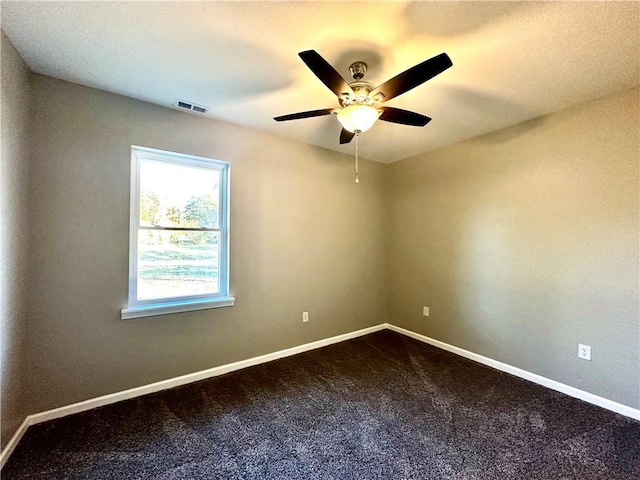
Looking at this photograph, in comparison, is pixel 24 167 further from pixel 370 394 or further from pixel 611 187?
pixel 611 187

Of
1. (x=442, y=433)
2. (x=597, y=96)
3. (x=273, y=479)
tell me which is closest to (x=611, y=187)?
(x=597, y=96)

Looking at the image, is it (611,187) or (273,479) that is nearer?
(273,479)

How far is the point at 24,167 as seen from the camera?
193 centimetres

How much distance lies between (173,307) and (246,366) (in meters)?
0.99

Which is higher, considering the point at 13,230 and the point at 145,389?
the point at 13,230

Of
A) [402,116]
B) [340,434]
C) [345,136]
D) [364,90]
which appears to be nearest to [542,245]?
[402,116]

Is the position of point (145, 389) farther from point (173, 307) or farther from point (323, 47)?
point (323, 47)

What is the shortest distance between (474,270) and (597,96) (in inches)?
72.3

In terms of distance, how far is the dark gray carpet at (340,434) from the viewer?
1.65 meters

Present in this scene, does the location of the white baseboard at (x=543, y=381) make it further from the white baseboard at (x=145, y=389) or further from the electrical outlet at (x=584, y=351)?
the white baseboard at (x=145, y=389)

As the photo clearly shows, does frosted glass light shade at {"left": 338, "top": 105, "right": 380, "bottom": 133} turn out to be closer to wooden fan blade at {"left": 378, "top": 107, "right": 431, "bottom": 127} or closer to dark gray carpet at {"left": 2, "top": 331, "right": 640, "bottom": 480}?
wooden fan blade at {"left": 378, "top": 107, "right": 431, "bottom": 127}

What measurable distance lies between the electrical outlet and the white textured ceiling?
2075mm

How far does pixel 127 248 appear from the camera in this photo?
2.36 meters

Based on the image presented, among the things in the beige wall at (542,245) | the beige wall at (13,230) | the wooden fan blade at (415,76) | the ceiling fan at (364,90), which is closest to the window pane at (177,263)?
the beige wall at (13,230)
